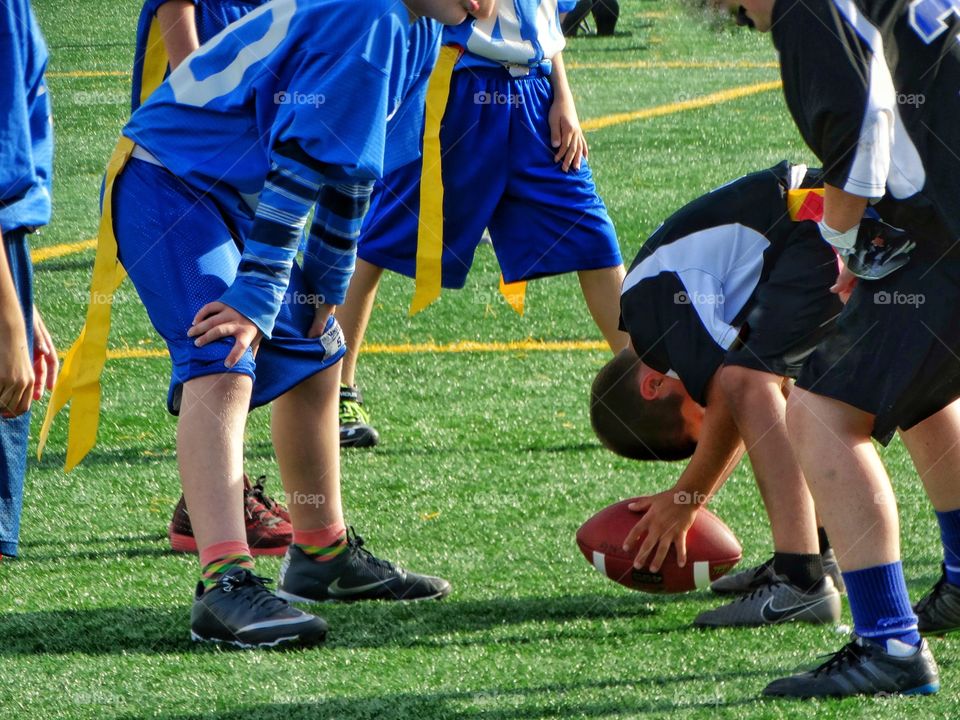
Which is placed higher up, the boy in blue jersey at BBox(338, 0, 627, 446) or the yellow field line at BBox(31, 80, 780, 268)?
the boy in blue jersey at BBox(338, 0, 627, 446)

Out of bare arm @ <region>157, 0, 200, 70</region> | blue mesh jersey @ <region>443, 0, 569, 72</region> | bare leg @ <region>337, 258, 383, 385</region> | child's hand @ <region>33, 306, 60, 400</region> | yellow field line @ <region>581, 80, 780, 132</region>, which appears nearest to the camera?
child's hand @ <region>33, 306, 60, 400</region>

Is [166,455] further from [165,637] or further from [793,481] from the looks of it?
[793,481]

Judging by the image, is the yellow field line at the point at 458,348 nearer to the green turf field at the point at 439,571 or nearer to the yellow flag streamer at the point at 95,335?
the green turf field at the point at 439,571

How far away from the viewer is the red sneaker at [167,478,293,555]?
415cm

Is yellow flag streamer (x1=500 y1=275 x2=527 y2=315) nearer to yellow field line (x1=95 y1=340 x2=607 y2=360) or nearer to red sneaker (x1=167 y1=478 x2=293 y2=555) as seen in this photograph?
yellow field line (x1=95 y1=340 x2=607 y2=360)

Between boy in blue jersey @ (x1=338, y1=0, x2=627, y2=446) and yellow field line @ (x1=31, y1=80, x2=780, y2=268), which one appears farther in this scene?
yellow field line @ (x1=31, y1=80, x2=780, y2=268)

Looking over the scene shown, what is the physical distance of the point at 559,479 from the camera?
4.72 meters

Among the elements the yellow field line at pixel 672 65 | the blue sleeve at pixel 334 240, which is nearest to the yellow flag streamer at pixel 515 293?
the blue sleeve at pixel 334 240

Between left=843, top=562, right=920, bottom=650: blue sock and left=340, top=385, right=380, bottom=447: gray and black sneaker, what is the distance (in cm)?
239

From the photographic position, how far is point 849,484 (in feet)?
9.85

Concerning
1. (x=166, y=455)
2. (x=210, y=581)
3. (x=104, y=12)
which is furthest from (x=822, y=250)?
(x=104, y=12)

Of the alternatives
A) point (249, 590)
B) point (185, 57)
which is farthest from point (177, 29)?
point (249, 590)

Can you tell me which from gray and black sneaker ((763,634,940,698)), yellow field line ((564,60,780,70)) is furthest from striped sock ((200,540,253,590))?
yellow field line ((564,60,780,70))

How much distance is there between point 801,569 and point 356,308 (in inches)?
87.0
